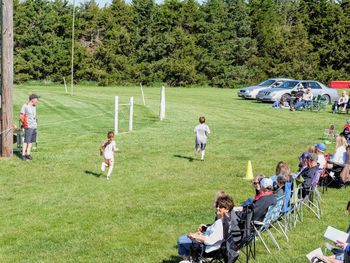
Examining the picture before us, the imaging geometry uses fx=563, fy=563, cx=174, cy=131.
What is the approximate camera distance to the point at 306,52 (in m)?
61.9

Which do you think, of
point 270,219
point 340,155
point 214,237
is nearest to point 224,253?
point 214,237

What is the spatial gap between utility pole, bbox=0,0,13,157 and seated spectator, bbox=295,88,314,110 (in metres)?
19.0

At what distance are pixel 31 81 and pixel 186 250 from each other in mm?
52840

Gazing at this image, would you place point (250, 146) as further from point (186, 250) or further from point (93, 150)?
point (186, 250)

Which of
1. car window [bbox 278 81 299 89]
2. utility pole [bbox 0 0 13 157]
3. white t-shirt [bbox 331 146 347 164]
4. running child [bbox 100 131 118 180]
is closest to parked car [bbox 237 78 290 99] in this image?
car window [bbox 278 81 299 89]

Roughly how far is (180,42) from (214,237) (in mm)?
57404

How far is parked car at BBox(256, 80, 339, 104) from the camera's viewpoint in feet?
109

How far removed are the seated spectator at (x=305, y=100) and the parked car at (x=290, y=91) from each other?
5.07ft

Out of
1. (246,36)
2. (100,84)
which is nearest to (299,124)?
(100,84)

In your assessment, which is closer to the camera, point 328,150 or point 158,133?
point 328,150

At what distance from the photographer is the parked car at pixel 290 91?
33.2 metres

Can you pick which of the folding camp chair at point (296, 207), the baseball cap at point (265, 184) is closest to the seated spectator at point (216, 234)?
the baseball cap at point (265, 184)

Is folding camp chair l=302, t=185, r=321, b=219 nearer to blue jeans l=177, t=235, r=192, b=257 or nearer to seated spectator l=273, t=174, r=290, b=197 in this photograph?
seated spectator l=273, t=174, r=290, b=197

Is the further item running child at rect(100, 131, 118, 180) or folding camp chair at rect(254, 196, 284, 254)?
running child at rect(100, 131, 118, 180)
